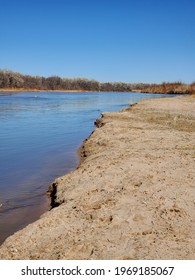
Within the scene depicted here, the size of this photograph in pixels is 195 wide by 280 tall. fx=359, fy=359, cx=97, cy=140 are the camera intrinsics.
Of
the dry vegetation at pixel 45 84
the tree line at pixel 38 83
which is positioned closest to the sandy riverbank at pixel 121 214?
the dry vegetation at pixel 45 84

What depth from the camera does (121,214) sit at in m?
5.76

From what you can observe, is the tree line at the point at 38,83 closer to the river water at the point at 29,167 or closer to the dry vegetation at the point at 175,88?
the dry vegetation at the point at 175,88

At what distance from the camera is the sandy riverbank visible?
→ 4.76 meters

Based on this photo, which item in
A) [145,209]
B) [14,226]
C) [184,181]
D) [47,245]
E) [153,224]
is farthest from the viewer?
[184,181]

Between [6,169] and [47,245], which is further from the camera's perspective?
[6,169]

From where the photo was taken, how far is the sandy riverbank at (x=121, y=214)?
4762 millimetres

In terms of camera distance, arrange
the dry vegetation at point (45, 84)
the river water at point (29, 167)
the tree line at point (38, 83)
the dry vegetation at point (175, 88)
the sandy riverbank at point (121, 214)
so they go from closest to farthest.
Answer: the sandy riverbank at point (121, 214) < the river water at point (29, 167) < the dry vegetation at point (175, 88) < the dry vegetation at point (45, 84) < the tree line at point (38, 83)

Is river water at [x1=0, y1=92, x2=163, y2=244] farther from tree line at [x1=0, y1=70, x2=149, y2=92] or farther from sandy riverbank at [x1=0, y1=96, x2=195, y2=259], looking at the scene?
tree line at [x1=0, y1=70, x2=149, y2=92]

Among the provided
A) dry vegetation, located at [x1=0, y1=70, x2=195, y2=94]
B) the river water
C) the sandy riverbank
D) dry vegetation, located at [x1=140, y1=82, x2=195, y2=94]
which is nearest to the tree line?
dry vegetation, located at [x1=0, y1=70, x2=195, y2=94]

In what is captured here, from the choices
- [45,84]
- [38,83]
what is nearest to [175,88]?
[38,83]

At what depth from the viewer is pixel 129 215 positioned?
571 centimetres
